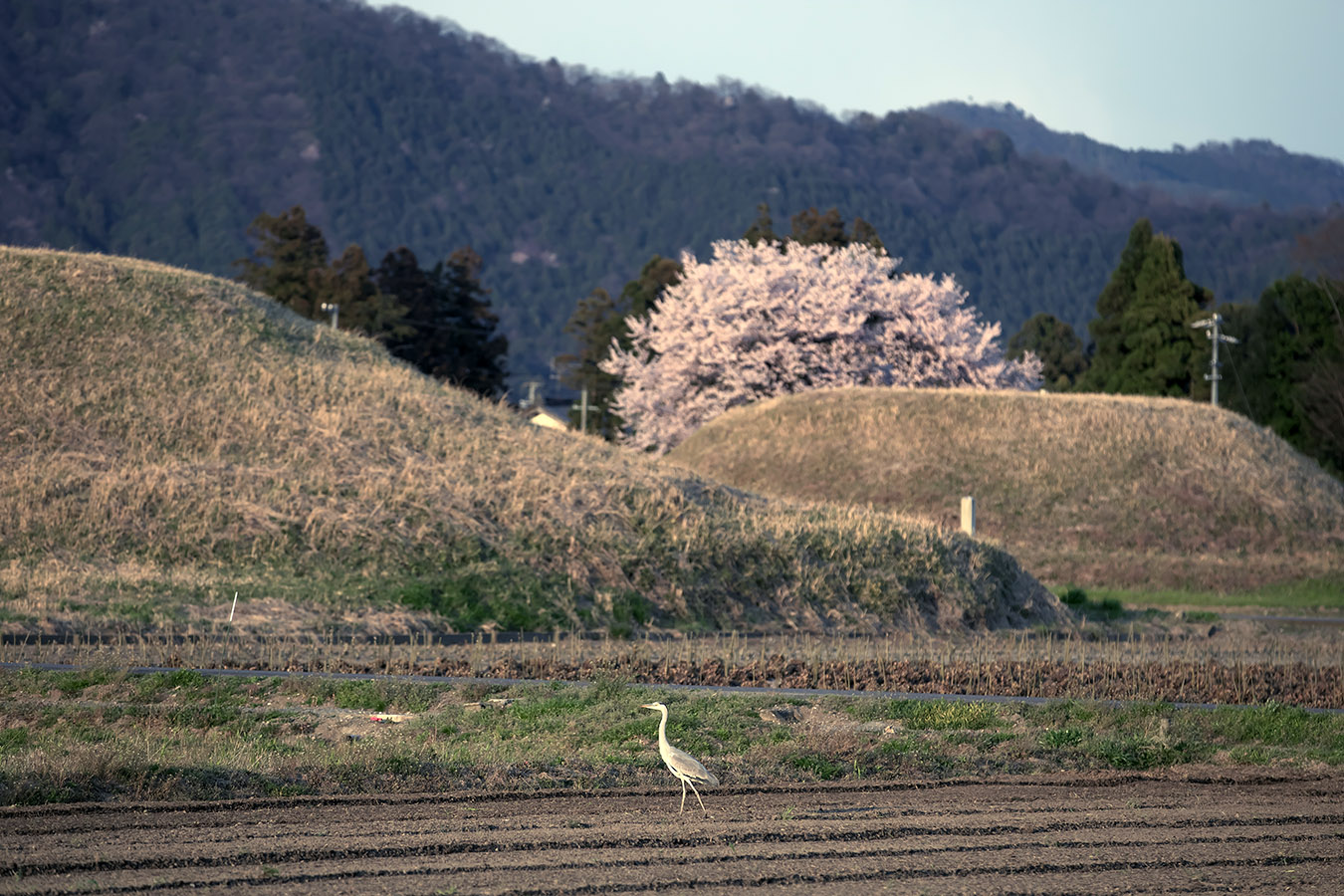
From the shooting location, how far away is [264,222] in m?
Result: 75.7

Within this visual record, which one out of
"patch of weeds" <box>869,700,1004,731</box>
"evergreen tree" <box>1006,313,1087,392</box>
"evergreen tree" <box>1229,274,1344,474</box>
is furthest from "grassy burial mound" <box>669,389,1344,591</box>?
"evergreen tree" <box>1006,313,1087,392</box>

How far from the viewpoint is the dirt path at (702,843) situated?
7707 mm

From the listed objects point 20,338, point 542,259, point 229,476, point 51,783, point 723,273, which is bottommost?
point 51,783

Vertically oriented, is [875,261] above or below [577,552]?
above

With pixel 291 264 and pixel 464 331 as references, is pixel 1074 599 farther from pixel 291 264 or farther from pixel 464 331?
pixel 291 264

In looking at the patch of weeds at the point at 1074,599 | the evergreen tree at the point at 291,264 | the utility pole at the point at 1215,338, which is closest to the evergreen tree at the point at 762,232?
the utility pole at the point at 1215,338

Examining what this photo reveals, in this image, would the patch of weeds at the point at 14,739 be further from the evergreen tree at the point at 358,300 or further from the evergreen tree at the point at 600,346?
the evergreen tree at the point at 600,346

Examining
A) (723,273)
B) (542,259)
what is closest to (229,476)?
(723,273)

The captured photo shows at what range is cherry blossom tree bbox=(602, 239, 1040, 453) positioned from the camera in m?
56.5

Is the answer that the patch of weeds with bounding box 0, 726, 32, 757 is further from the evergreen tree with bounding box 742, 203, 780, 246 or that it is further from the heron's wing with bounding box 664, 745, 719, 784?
the evergreen tree with bounding box 742, 203, 780, 246

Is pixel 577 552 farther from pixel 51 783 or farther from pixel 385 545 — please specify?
pixel 51 783

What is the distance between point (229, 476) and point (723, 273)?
119ft

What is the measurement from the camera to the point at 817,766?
37.2 feet

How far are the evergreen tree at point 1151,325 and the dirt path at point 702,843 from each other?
66.7 m
